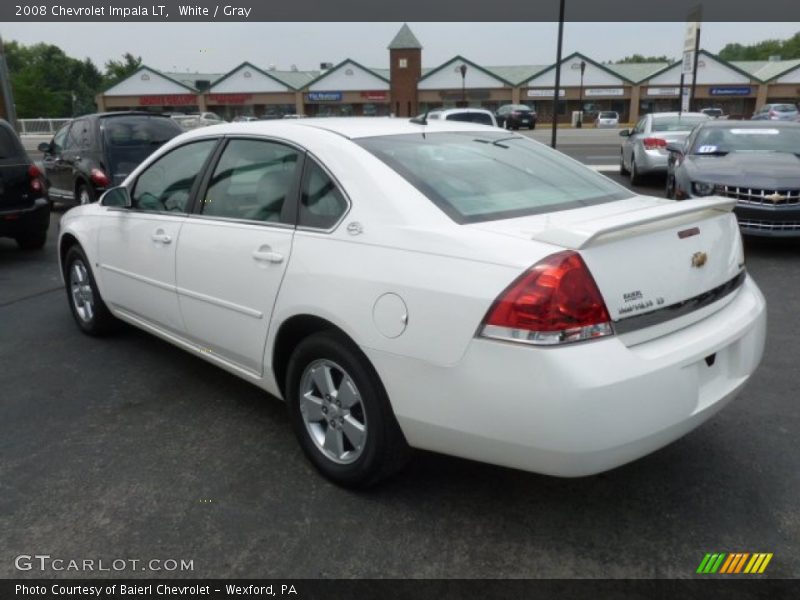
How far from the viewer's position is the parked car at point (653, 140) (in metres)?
12.6

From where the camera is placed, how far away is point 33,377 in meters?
4.41

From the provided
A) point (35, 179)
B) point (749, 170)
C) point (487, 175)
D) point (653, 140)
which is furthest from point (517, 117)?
point (487, 175)

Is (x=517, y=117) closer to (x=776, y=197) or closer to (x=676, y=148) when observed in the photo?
(x=676, y=148)

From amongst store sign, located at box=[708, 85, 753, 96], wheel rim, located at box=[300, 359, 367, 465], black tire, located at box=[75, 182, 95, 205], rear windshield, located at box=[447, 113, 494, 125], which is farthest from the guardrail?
store sign, located at box=[708, 85, 753, 96]

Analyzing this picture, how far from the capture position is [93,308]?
496cm

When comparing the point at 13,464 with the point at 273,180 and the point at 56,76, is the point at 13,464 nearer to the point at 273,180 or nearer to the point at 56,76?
the point at 273,180

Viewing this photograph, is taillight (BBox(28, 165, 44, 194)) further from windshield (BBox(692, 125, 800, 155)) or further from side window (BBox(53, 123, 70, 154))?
windshield (BBox(692, 125, 800, 155))

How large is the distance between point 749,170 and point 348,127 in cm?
594

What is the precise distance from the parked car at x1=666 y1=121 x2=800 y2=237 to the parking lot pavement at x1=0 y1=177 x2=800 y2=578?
12.3 feet

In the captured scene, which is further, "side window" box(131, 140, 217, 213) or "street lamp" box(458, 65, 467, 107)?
"street lamp" box(458, 65, 467, 107)

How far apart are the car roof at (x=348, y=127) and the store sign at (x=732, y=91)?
221 ft

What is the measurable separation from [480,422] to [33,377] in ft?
11.0

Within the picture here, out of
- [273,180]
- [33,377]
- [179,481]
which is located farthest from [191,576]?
[33,377]

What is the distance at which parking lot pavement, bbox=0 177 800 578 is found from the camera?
99.3 inches
